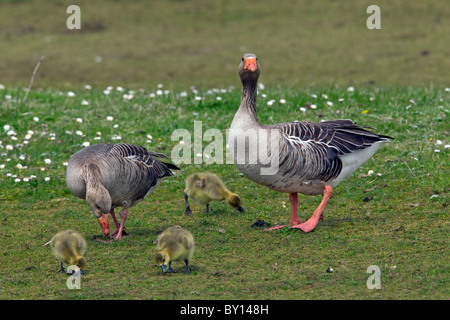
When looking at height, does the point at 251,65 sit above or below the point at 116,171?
above

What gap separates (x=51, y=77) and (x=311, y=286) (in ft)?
47.4

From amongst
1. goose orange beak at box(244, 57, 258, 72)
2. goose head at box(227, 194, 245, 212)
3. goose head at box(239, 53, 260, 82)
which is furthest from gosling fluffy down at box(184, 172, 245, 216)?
goose orange beak at box(244, 57, 258, 72)

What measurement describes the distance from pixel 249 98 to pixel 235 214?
1.60 meters

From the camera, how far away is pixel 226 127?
11789mm

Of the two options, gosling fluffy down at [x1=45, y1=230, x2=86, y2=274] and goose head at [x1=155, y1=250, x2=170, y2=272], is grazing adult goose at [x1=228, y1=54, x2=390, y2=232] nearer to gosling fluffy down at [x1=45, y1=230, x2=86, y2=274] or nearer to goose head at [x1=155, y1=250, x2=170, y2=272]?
goose head at [x1=155, y1=250, x2=170, y2=272]

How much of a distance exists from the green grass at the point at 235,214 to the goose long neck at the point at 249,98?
4.45ft

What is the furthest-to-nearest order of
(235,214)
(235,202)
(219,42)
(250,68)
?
1. (219,42)
2. (235,214)
3. (235,202)
4. (250,68)

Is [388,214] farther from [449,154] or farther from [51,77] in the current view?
[51,77]

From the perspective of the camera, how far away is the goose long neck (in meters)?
8.09

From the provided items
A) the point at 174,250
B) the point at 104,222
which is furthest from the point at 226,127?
the point at 174,250

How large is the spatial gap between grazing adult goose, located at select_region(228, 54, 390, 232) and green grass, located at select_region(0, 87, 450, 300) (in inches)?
19.5

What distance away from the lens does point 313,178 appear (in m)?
8.05

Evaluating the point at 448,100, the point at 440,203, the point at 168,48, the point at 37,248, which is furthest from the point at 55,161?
the point at 168,48

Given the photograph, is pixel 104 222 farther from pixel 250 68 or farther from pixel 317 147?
pixel 317 147
